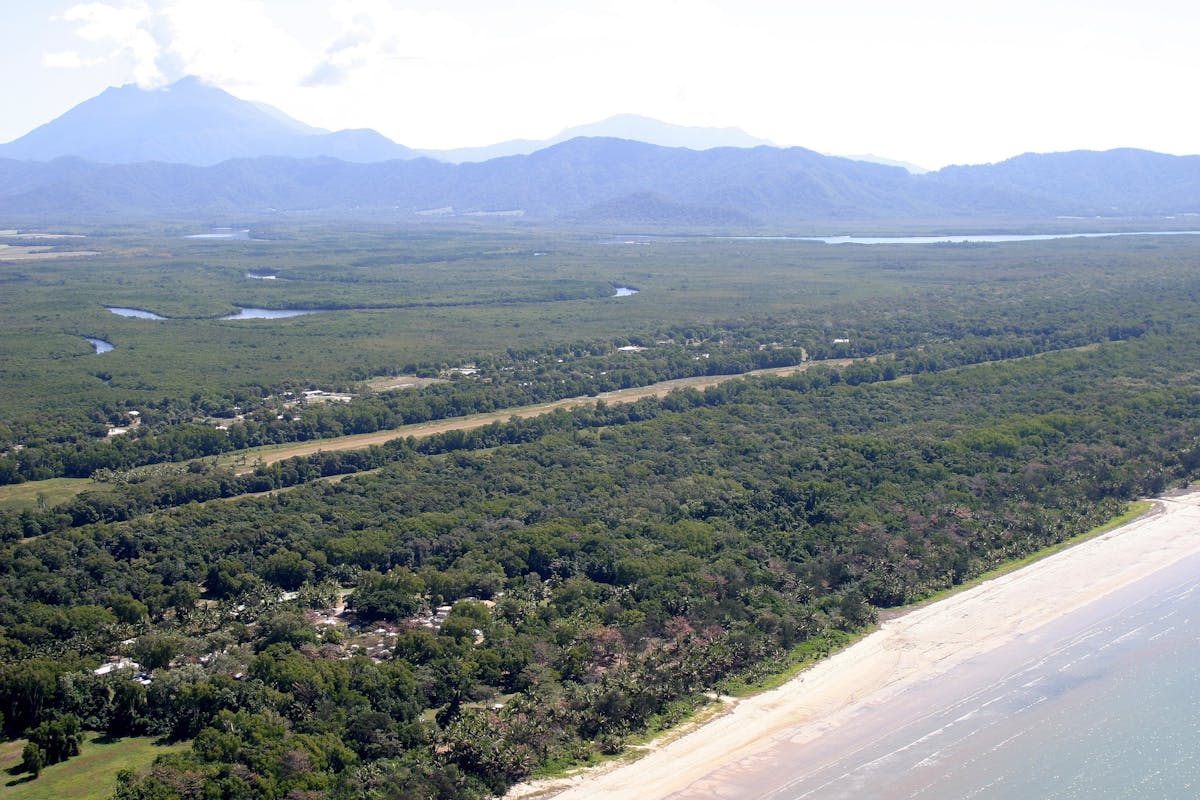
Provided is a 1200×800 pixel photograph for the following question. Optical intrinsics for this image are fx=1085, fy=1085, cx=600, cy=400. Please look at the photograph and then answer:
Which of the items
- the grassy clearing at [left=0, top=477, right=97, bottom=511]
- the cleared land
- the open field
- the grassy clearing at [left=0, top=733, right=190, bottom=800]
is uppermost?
the open field

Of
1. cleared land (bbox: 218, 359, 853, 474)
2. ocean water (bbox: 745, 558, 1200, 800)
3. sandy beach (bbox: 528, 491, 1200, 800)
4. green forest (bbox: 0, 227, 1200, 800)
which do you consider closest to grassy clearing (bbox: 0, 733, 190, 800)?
green forest (bbox: 0, 227, 1200, 800)

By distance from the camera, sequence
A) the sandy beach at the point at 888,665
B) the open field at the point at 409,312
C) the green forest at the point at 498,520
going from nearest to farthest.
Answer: the sandy beach at the point at 888,665 → the green forest at the point at 498,520 → the open field at the point at 409,312

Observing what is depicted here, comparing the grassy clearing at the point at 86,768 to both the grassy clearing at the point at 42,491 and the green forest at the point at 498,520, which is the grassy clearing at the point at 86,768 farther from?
the grassy clearing at the point at 42,491

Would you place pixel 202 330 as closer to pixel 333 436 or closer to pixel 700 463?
pixel 333 436

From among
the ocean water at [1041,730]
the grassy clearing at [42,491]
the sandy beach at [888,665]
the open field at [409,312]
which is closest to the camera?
the sandy beach at [888,665]

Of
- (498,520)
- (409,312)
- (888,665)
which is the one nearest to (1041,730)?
(888,665)

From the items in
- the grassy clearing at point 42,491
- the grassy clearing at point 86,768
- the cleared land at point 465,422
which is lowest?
the grassy clearing at point 86,768

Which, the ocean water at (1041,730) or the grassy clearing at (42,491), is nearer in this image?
the ocean water at (1041,730)

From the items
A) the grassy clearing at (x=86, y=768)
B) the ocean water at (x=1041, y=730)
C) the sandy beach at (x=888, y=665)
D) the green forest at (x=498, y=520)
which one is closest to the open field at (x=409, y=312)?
the green forest at (x=498, y=520)

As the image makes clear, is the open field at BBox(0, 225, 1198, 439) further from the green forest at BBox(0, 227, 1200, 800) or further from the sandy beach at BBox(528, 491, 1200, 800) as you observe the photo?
the sandy beach at BBox(528, 491, 1200, 800)
